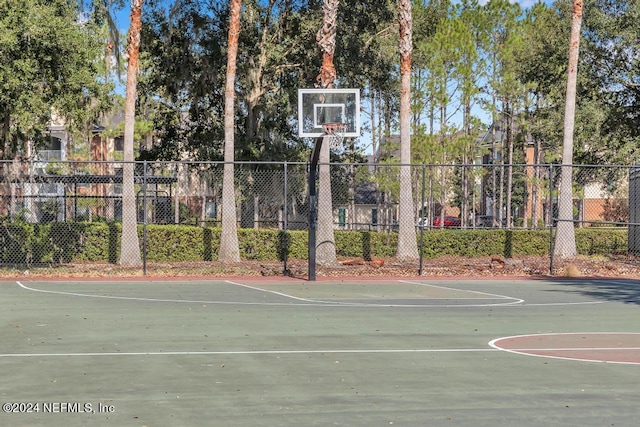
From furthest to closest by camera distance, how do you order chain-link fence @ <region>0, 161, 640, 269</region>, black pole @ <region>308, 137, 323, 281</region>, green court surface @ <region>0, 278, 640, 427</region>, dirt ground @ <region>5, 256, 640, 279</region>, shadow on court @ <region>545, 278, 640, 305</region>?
chain-link fence @ <region>0, 161, 640, 269</region>, dirt ground @ <region>5, 256, 640, 279</region>, black pole @ <region>308, 137, 323, 281</region>, shadow on court @ <region>545, 278, 640, 305</region>, green court surface @ <region>0, 278, 640, 427</region>

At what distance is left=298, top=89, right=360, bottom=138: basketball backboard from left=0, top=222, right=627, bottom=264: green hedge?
295cm

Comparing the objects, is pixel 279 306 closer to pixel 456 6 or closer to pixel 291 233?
pixel 291 233

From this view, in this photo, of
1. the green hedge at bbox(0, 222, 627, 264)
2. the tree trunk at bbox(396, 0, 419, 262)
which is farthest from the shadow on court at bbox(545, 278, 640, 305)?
the tree trunk at bbox(396, 0, 419, 262)

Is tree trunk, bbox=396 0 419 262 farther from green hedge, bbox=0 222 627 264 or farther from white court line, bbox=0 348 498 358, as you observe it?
white court line, bbox=0 348 498 358

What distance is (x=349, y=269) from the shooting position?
23.3 meters

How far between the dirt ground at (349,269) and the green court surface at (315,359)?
406 cm

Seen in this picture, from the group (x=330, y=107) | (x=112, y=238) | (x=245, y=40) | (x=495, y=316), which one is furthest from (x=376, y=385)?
(x=245, y=40)

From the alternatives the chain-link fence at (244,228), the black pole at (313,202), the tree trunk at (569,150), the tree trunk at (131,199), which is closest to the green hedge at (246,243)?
the chain-link fence at (244,228)

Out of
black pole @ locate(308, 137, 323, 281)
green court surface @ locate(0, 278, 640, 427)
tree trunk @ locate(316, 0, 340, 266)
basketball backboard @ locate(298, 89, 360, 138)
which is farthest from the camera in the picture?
tree trunk @ locate(316, 0, 340, 266)

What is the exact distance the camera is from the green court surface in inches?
282

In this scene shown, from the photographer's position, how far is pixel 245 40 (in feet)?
102

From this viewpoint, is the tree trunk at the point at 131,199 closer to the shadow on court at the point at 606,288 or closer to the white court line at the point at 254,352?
the shadow on court at the point at 606,288

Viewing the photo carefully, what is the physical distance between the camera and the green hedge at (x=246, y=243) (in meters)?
23.1

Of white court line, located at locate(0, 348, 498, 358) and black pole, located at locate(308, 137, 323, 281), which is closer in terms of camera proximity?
white court line, located at locate(0, 348, 498, 358)
